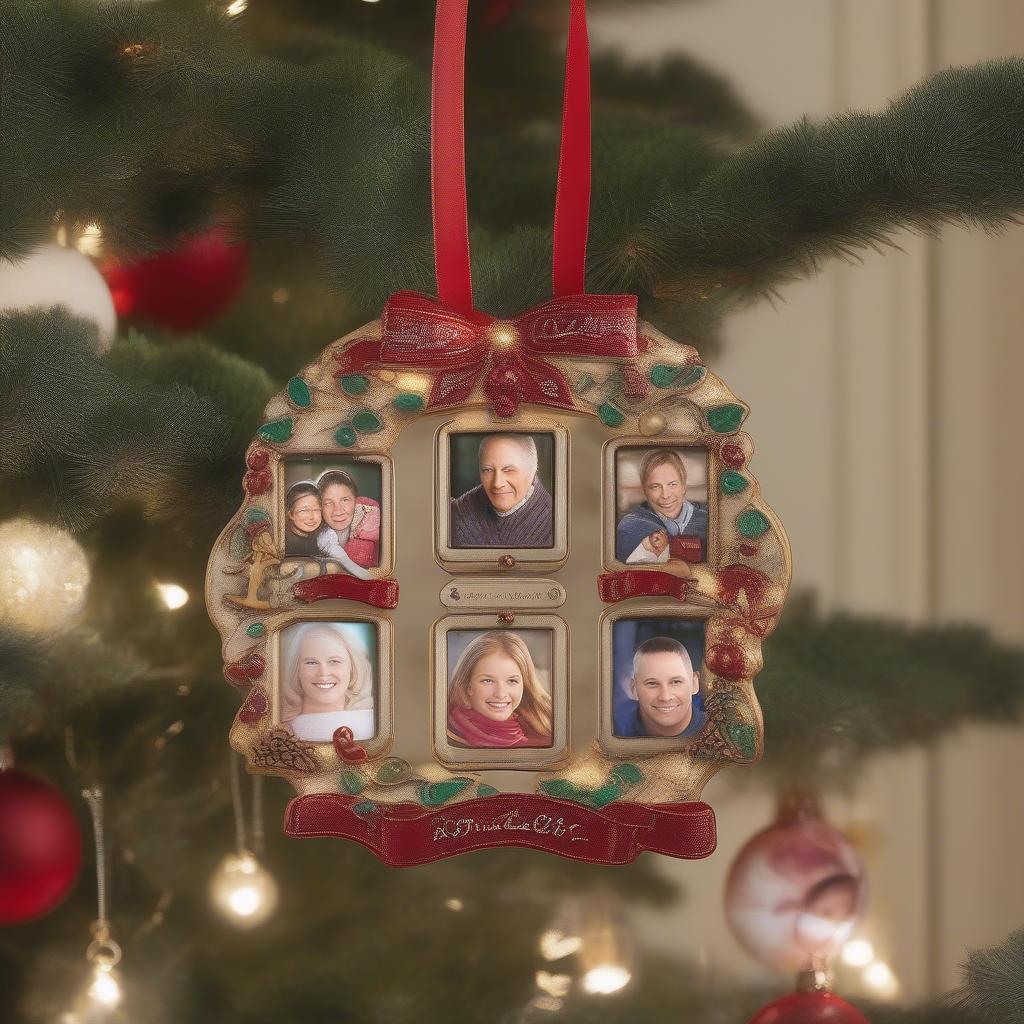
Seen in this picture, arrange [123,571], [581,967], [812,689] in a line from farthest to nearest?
[581,967] < [123,571] < [812,689]

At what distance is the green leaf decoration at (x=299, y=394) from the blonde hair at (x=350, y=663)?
0.10 meters

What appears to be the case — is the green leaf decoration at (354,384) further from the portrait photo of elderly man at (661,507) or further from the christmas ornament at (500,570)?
the portrait photo of elderly man at (661,507)

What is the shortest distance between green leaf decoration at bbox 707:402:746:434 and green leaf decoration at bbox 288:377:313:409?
185 mm

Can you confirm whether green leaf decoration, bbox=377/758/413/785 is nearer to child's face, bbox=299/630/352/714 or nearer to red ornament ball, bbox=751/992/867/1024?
child's face, bbox=299/630/352/714

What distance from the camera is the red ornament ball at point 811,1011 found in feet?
2.49

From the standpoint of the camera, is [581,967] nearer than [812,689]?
No

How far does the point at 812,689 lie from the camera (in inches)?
30.4

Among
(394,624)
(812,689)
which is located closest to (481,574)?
(394,624)

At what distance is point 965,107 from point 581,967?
0.79 metres

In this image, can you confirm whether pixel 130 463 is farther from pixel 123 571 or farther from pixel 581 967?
pixel 581 967

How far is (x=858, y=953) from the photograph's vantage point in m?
1.11

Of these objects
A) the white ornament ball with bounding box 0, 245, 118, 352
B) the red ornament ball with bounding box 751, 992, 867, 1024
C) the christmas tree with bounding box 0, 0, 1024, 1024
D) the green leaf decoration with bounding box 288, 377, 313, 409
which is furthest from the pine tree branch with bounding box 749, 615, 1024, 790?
the white ornament ball with bounding box 0, 245, 118, 352

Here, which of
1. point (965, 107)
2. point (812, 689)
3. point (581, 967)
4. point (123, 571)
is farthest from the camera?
point (581, 967)

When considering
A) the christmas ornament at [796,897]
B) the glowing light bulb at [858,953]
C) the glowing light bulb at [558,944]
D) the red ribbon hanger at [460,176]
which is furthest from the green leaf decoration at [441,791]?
the glowing light bulb at [858,953]
